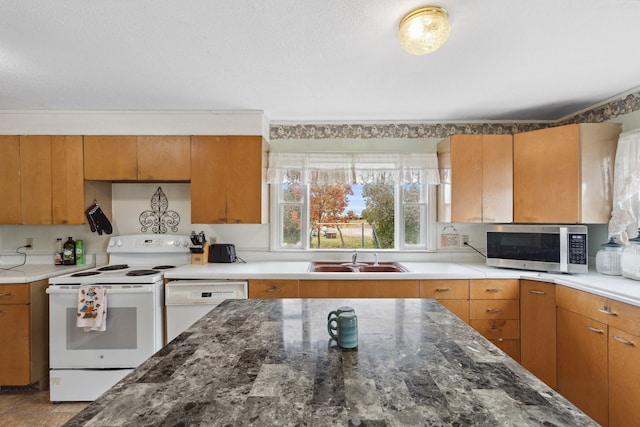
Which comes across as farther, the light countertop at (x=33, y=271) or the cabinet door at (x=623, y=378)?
the light countertop at (x=33, y=271)

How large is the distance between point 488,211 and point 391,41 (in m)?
1.80

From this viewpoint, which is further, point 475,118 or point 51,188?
point 475,118

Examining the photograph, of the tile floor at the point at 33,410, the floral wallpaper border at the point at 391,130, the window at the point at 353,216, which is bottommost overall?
the tile floor at the point at 33,410

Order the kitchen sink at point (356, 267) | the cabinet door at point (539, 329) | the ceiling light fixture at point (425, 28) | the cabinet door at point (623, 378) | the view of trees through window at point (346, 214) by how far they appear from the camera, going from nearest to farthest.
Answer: the ceiling light fixture at point (425, 28) → the cabinet door at point (623, 378) → the cabinet door at point (539, 329) → the kitchen sink at point (356, 267) → the view of trees through window at point (346, 214)

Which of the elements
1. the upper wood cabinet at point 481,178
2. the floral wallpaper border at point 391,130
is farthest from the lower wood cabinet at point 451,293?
the floral wallpaper border at point 391,130

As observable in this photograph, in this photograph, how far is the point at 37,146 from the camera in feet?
8.87

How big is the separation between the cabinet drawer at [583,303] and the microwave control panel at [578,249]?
1.03ft

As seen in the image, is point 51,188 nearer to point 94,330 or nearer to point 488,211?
point 94,330

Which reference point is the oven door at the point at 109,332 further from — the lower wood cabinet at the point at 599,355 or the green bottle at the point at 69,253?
the lower wood cabinet at the point at 599,355

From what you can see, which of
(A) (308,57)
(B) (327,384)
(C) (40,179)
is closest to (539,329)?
(B) (327,384)

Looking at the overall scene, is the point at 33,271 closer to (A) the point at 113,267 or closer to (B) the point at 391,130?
(A) the point at 113,267

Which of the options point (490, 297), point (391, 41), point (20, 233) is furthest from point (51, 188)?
point (490, 297)

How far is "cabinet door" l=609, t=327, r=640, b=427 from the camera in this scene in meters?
1.68

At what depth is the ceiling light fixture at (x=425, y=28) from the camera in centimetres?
138
